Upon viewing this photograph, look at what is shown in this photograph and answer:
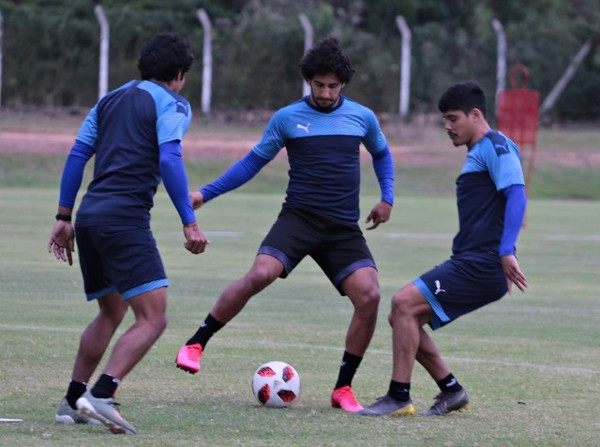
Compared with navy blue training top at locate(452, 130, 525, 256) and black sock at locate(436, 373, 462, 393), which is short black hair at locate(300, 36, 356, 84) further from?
black sock at locate(436, 373, 462, 393)

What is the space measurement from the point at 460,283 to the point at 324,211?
0.99 metres

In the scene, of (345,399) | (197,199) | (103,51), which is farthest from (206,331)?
(103,51)

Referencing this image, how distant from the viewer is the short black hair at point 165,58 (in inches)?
269

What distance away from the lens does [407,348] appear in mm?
7465

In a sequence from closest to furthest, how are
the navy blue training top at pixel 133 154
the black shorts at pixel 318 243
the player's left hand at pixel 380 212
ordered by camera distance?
the navy blue training top at pixel 133 154
the black shorts at pixel 318 243
the player's left hand at pixel 380 212

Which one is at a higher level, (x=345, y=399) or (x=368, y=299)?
(x=368, y=299)

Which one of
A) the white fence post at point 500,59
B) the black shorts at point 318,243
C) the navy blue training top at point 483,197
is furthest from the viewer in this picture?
the white fence post at point 500,59

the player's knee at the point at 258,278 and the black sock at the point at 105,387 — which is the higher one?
the player's knee at the point at 258,278

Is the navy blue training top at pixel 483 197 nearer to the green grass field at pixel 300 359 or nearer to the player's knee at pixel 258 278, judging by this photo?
the green grass field at pixel 300 359

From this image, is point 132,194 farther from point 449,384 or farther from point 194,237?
point 449,384

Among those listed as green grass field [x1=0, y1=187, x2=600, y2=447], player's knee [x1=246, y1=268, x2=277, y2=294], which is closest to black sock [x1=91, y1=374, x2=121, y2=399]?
green grass field [x1=0, y1=187, x2=600, y2=447]

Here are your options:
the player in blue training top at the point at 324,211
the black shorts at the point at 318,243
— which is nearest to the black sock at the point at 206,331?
the player in blue training top at the point at 324,211

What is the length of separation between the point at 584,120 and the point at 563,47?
2673 millimetres

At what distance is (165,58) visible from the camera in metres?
6.84
